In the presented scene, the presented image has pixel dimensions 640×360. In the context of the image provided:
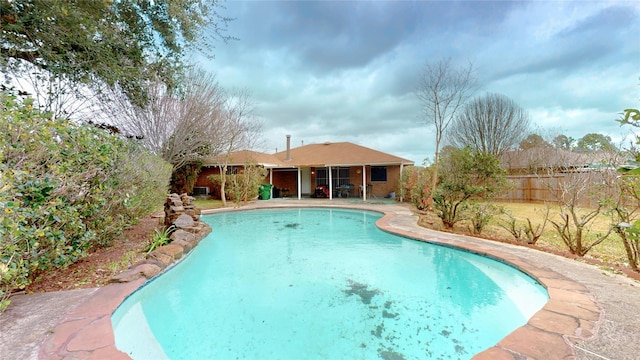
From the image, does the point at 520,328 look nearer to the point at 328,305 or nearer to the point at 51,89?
the point at 328,305

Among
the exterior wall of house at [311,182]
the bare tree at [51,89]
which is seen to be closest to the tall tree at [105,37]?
the bare tree at [51,89]

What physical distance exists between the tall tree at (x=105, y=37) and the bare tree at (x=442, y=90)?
11.0 m

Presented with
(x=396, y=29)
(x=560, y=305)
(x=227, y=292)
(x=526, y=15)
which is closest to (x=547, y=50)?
(x=526, y=15)

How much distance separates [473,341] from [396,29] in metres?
9.86

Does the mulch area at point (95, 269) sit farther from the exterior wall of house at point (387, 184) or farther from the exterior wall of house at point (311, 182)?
the exterior wall of house at point (387, 184)

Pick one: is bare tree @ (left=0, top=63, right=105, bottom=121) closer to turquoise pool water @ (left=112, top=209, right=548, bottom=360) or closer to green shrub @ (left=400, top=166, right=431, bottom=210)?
turquoise pool water @ (left=112, top=209, right=548, bottom=360)

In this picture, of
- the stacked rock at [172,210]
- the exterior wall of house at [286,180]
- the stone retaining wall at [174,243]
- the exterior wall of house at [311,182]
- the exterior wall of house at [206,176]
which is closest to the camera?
the stone retaining wall at [174,243]

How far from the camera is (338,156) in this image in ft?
64.4

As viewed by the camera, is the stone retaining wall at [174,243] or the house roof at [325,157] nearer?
the stone retaining wall at [174,243]

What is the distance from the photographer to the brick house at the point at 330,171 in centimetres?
1739

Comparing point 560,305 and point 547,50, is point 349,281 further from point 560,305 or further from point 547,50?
point 547,50

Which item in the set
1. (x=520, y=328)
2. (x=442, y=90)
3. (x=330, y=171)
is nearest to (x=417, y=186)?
(x=442, y=90)

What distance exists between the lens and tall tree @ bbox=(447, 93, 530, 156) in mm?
21078

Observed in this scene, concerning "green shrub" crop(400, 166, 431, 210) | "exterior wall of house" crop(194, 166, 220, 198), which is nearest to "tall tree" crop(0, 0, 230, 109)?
"green shrub" crop(400, 166, 431, 210)
